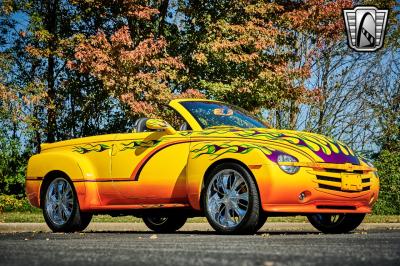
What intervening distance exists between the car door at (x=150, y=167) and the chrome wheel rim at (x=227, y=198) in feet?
1.78

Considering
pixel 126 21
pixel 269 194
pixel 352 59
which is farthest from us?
pixel 352 59

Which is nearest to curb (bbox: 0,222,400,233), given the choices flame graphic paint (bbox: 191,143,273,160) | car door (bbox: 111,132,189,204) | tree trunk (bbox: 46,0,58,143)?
car door (bbox: 111,132,189,204)

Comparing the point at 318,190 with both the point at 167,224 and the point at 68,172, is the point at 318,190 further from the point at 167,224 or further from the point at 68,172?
the point at 68,172

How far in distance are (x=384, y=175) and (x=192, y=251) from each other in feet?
43.9

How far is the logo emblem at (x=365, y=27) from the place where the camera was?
70.1 ft

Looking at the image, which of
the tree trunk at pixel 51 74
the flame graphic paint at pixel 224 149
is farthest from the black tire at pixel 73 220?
the tree trunk at pixel 51 74

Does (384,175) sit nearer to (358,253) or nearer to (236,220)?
(236,220)

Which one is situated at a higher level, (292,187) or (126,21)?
(126,21)

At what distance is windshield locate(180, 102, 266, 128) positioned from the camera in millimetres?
9295

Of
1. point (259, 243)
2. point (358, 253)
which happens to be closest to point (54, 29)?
point (259, 243)

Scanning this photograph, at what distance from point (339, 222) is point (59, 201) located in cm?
386

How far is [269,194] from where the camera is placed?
796 centimetres

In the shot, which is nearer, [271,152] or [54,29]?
[271,152]

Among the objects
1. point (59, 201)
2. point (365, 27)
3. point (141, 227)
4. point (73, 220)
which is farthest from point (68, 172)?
point (365, 27)
